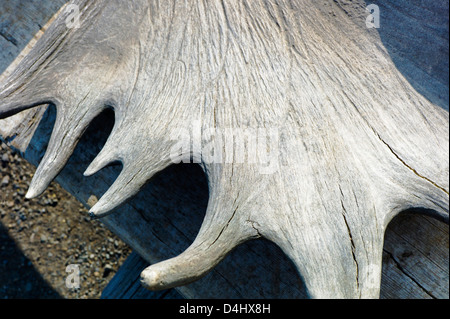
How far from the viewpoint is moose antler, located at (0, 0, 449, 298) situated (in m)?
0.89

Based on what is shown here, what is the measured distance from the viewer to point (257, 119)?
0.94 m

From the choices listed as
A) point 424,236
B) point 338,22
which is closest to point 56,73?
point 338,22

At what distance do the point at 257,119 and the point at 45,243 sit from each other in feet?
5.47

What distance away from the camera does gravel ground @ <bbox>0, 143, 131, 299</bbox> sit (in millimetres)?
2062

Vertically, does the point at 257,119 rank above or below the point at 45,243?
above

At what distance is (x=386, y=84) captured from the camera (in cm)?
98

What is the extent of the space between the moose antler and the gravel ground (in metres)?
1.22

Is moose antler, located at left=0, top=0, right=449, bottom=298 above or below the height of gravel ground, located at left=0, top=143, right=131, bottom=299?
above

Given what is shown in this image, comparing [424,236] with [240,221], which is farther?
[424,236]

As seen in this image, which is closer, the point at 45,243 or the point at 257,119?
the point at 257,119

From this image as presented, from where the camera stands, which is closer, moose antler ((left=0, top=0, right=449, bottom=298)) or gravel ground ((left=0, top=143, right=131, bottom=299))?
moose antler ((left=0, top=0, right=449, bottom=298))

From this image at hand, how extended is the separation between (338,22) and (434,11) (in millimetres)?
235
